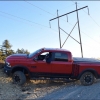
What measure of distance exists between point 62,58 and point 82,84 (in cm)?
177

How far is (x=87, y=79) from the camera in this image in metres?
11.4

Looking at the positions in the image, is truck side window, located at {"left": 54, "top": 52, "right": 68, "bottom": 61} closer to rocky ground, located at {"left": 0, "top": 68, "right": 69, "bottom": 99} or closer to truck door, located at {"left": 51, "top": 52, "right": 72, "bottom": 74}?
truck door, located at {"left": 51, "top": 52, "right": 72, "bottom": 74}

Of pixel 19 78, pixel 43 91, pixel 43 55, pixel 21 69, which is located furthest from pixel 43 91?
pixel 43 55

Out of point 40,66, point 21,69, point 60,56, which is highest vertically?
point 60,56

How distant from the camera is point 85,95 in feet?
29.9

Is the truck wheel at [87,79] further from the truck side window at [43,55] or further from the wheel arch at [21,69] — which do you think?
the wheel arch at [21,69]

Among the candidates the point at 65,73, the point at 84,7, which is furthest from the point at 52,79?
the point at 84,7

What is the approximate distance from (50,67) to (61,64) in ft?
1.99

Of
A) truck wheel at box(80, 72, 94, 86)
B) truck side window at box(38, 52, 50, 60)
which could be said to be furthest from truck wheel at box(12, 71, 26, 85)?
truck wheel at box(80, 72, 94, 86)

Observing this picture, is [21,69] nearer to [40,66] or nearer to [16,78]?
[16,78]

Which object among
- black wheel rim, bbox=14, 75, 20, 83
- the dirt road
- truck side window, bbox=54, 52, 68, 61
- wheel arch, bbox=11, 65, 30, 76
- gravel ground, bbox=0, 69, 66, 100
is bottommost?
the dirt road

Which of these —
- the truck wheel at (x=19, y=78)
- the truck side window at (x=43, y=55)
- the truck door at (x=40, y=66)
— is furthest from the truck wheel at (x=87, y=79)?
the truck wheel at (x=19, y=78)

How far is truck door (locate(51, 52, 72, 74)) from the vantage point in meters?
11.0

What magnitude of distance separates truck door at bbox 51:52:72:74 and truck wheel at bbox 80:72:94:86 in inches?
31.9
